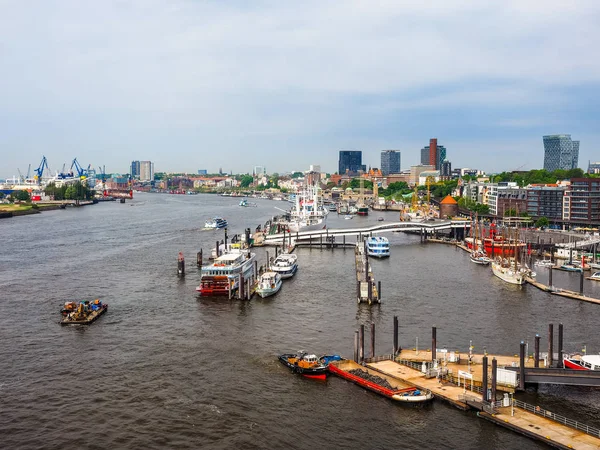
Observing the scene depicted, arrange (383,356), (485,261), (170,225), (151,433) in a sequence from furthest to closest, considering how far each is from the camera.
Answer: (170,225) < (485,261) < (383,356) < (151,433)

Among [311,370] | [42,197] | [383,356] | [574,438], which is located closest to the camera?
[574,438]

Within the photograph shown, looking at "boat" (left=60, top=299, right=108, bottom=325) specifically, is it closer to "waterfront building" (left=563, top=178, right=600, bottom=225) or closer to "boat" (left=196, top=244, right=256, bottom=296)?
"boat" (left=196, top=244, right=256, bottom=296)

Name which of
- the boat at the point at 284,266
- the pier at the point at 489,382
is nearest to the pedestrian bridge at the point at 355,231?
the boat at the point at 284,266

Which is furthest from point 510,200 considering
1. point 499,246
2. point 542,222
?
point 499,246

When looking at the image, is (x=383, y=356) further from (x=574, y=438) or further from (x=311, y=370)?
(x=574, y=438)

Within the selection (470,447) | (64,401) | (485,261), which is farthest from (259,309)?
(485,261)

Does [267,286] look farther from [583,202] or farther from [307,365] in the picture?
[583,202]

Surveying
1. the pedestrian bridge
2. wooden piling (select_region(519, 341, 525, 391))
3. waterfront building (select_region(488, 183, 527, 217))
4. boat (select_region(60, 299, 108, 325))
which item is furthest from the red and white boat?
boat (select_region(60, 299, 108, 325))
